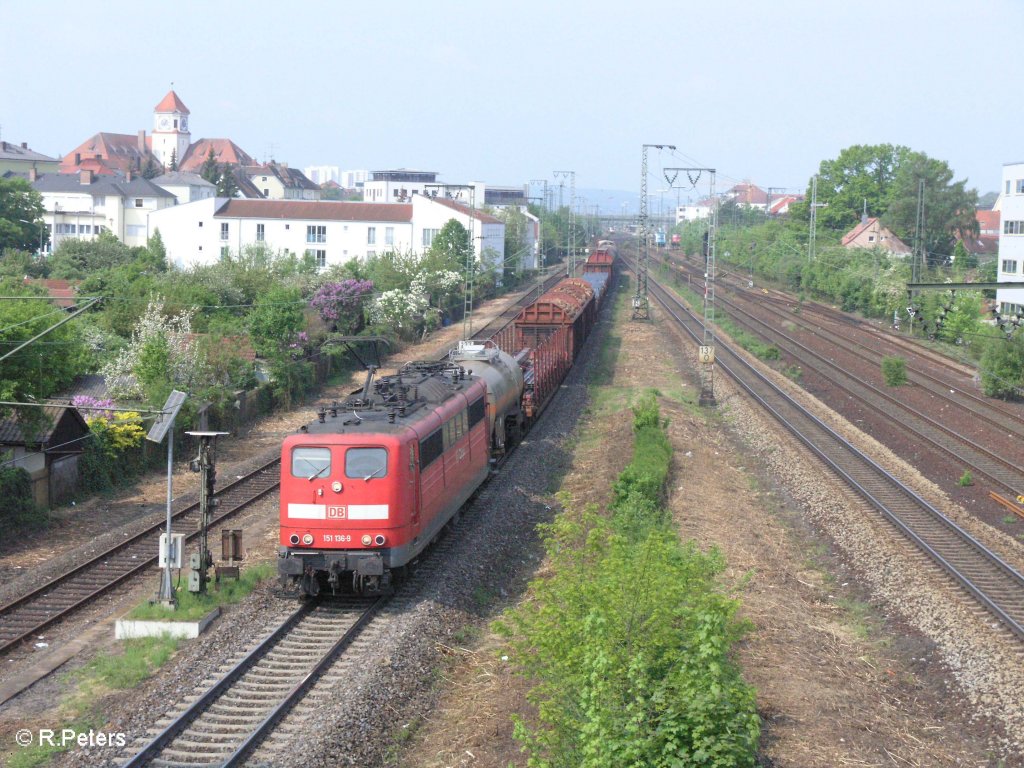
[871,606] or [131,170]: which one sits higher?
[131,170]

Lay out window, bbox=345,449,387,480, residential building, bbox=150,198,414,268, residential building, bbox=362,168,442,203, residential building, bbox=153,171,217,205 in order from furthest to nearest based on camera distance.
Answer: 1. residential building, bbox=362,168,442,203
2. residential building, bbox=153,171,217,205
3. residential building, bbox=150,198,414,268
4. window, bbox=345,449,387,480

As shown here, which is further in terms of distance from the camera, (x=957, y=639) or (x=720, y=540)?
(x=720, y=540)

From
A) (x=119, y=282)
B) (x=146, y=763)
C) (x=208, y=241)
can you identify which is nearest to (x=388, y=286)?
(x=119, y=282)

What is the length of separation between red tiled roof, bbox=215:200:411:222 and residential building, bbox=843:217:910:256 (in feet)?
120

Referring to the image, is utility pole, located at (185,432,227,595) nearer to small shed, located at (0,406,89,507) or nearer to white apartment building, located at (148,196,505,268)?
small shed, located at (0,406,89,507)

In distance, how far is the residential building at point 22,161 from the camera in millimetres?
127750

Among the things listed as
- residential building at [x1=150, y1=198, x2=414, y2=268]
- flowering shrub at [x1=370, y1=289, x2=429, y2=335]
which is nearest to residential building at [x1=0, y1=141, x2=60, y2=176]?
residential building at [x1=150, y1=198, x2=414, y2=268]

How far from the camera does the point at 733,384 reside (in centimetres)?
4128

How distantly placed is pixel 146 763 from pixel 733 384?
32940 millimetres

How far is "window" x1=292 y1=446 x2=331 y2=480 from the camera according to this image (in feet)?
52.0

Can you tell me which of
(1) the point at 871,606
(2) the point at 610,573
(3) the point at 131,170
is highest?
(3) the point at 131,170

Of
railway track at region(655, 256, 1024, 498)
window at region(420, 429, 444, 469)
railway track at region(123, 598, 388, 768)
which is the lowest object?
railway track at region(123, 598, 388, 768)

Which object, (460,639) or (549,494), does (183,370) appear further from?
(460,639)

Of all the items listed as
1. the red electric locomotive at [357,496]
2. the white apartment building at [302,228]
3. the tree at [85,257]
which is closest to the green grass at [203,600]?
the red electric locomotive at [357,496]
